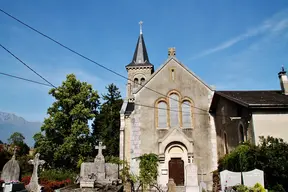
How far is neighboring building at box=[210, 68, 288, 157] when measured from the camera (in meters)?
15.1

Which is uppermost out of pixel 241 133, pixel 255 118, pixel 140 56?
pixel 140 56

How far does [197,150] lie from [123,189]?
782 centimetres

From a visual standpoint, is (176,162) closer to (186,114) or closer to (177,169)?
(177,169)

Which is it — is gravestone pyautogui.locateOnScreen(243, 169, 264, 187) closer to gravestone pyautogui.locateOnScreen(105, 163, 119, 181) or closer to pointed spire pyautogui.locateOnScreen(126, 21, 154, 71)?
gravestone pyautogui.locateOnScreen(105, 163, 119, 181)

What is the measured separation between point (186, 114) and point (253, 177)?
9.48 metres

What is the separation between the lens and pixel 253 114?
50.1ft

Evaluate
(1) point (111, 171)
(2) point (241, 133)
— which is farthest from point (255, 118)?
(1) point (111, 171)

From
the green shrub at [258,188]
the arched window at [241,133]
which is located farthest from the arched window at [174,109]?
the green shrub at [258,188]

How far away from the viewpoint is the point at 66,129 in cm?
3042

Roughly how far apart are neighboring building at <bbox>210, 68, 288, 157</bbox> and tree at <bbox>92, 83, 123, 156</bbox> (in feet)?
62.7

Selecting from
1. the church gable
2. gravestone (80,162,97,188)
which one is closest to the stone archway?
the church gable

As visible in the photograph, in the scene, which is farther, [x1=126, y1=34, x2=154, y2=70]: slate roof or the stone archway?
[x1=126, y1=34, x2=154, y2=70]: slate roof

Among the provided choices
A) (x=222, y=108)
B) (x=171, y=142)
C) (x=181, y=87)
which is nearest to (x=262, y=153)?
(x=222, y=108)

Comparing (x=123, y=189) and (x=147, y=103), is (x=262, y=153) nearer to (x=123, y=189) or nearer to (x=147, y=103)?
(x=123, y=189)
